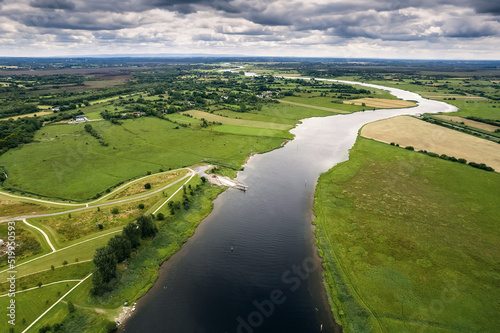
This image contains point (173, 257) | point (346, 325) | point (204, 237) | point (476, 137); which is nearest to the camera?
point (346, 325)

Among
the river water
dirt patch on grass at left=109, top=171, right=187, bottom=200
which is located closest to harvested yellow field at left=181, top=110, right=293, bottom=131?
the river water

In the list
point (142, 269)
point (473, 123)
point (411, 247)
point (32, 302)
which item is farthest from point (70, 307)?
point (473, 123)

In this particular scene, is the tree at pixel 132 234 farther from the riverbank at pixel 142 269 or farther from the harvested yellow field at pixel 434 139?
the harvested yellow field at pixel 434 139

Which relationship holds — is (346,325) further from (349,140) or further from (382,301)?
(349,140)

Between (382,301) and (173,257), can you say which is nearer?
(382,301)

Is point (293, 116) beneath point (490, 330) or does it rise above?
above

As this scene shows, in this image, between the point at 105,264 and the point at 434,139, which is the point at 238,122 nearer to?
the point at 434,139

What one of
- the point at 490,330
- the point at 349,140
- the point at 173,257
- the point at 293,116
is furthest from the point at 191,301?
the point at 293,116

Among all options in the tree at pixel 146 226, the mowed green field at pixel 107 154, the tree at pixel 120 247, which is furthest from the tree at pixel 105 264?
the mowed green field at pixel 107 154
